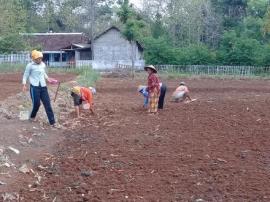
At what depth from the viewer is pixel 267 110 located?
14117 mm

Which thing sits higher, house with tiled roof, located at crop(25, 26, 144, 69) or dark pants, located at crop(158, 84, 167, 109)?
house with tiled roof, located at crop(25, 26, 144, 69)

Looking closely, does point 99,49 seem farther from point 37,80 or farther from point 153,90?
point 37,80

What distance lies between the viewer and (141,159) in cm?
813

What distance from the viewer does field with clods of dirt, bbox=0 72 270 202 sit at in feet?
20.9

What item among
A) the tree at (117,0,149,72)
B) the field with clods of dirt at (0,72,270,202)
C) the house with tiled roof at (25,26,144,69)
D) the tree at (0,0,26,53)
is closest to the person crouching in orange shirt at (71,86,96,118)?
the field with clods of dirt at (0,72,270,202)

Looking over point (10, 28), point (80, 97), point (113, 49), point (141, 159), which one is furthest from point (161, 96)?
point (113, 49)

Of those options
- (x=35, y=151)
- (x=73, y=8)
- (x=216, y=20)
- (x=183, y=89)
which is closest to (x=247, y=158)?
(x=35, y=151)

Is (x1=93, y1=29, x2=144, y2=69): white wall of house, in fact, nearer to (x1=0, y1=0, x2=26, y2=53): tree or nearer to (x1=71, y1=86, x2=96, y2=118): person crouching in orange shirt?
(x1=0, y1=0, x2=26, y2=53): tree

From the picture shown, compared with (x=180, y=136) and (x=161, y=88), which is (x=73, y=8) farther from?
(x=180, y=136)

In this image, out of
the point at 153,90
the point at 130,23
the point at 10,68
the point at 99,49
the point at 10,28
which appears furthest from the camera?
the point at 99,49

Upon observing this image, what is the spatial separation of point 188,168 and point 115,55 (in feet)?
141

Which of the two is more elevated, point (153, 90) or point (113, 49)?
point (113, 49)

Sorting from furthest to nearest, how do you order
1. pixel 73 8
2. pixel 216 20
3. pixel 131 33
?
pixel 73 8 → pixel 216 20 → pixel 131 33

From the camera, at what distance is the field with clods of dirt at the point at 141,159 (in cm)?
638
